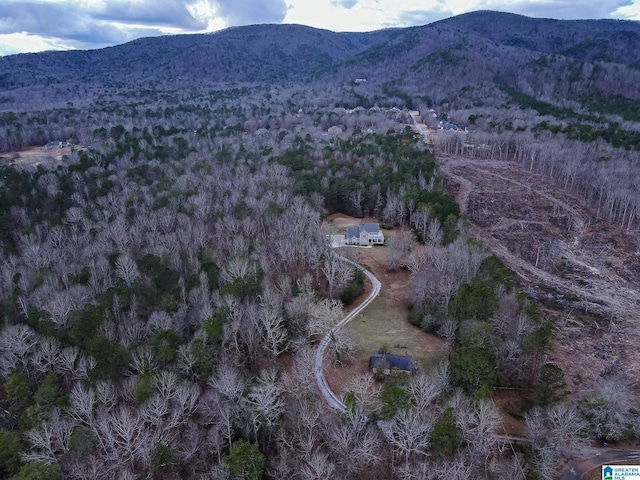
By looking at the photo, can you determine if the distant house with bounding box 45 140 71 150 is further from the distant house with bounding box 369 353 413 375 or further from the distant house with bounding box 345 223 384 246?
the distant house with bounding box 369 353 413 375

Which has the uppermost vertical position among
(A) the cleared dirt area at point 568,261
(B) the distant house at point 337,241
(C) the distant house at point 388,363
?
(B) the distant house at point 337,241

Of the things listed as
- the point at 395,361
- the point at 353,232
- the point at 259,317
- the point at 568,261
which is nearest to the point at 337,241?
the point at 353,232

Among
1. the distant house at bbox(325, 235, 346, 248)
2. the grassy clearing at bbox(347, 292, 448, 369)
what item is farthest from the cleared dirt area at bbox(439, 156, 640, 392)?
the distant house at bbox(325, 235, 346, 248)

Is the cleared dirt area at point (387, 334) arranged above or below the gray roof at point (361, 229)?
below

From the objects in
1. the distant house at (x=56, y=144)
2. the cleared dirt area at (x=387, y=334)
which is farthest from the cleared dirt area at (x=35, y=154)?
the cleared dirt area at (x=387, y=334)

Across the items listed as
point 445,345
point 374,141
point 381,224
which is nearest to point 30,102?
point 374,141

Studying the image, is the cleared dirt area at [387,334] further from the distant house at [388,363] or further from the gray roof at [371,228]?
the gray roof at [371,228]

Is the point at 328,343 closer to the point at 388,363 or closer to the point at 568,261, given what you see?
the point at 388,363
